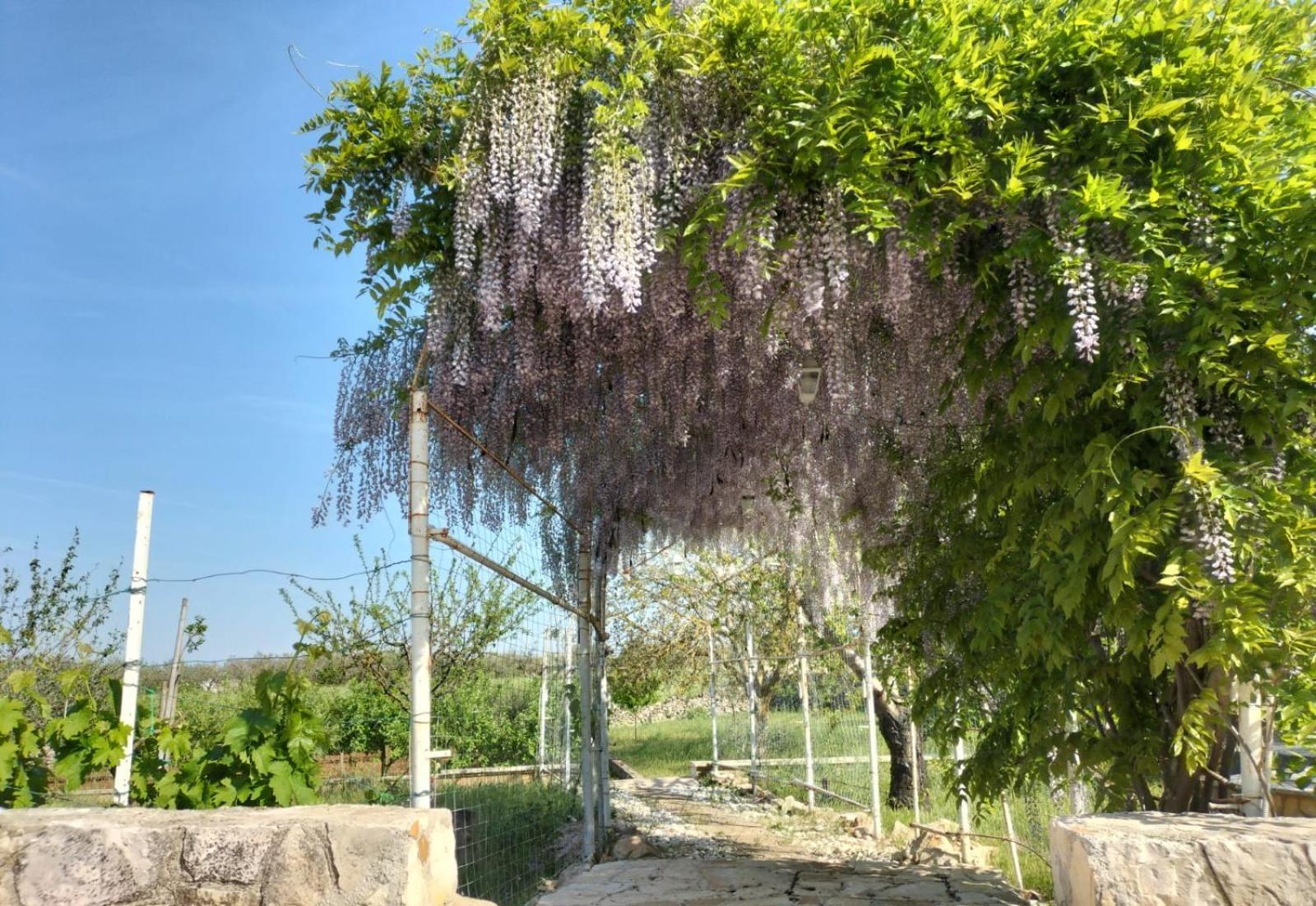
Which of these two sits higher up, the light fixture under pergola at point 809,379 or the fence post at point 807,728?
the light fixture under pergola at point 809,379

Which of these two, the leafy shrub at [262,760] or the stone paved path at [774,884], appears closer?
the leafy shrub at [262,760]

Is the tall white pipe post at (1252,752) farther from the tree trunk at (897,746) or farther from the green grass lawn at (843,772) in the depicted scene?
the tree trunk at (897,746)

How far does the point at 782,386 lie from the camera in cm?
530

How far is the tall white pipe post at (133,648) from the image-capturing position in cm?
379

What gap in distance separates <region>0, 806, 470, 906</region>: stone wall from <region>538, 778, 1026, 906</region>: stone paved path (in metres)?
2.22

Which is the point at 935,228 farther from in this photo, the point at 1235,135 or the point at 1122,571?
the point at 1122,571

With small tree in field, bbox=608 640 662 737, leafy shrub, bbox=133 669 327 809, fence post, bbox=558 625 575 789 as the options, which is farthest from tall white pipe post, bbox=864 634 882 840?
small tree in field, bbox=608 640 662 737

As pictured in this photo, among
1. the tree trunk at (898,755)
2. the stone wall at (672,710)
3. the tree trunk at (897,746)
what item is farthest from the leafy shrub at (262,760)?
the stone wall at (672,710)

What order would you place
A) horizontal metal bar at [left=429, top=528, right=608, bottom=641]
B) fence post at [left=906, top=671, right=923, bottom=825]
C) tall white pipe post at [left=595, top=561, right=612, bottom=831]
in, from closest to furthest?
horizontal metal bar at [left=429, top=528, right=608, bottom=641] < tall white pipe post at [left=595, top=561, right=612, bottom=831] < fence post at [left=906, top=671, right=923, bottom=825]

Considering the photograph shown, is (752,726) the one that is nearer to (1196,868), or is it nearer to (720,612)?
(720,612)

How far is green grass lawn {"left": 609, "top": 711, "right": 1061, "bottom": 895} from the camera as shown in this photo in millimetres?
6008

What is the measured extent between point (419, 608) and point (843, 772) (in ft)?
21.0

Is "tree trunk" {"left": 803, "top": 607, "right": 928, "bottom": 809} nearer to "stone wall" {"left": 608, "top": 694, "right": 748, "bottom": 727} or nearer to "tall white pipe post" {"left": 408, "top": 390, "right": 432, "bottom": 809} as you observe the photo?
"stone wall" {"left": 608, "top": 694, "right": 748, "bottom": 727}

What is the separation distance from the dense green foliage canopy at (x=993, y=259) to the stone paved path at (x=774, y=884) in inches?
43.2
